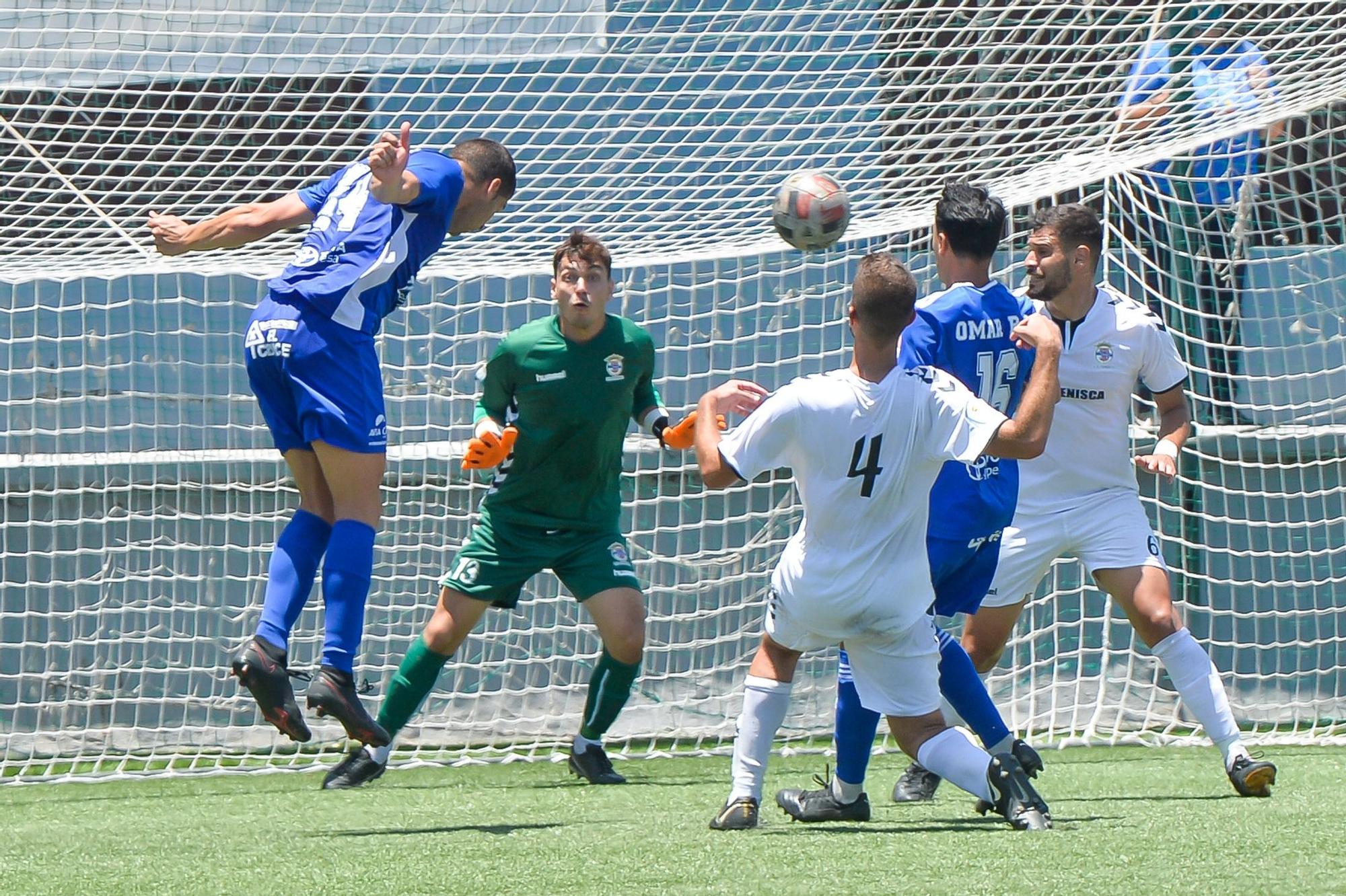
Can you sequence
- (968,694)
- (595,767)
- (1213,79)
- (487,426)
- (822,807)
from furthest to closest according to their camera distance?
(1213,79) → (595,767) → (487,426) → (968,694) → (822,807)

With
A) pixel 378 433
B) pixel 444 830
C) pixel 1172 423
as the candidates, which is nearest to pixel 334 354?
pixel 378 433

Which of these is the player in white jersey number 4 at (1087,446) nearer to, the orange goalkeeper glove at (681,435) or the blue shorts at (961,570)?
the blue shorts at (961,570)

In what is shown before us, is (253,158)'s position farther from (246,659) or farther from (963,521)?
(963,521)

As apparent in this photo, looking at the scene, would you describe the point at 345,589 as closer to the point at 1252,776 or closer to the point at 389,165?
the point at 389,165

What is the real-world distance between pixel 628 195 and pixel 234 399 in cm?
194

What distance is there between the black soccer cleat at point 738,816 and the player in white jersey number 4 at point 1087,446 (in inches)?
57.7

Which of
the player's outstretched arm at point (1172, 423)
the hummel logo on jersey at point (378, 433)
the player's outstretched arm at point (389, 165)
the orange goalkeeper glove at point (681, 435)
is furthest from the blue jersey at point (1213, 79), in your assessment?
the hummel logo on jersey at point (378, 433)

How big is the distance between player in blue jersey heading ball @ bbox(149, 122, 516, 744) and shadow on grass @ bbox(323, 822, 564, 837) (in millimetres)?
228

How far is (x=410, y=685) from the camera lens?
17.8 feet

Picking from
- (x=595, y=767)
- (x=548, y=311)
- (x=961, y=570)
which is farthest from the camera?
(x=548, y=311)

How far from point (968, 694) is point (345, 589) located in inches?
65.5

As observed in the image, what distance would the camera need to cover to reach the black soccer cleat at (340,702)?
401cm

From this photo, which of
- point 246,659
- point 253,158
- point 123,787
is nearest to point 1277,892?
point 246,659

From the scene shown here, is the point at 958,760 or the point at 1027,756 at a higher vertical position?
the point at 958,760
